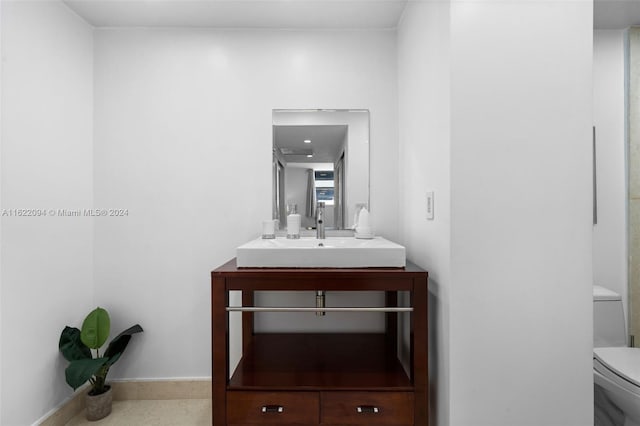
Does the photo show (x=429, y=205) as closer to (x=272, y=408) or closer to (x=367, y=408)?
(x=367, y=408)

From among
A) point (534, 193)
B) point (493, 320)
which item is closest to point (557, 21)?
point (534, 193)

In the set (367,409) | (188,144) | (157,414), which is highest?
(188,144)

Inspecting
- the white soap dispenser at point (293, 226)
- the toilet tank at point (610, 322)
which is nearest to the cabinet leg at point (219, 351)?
the white soap dispenser at point (293, 226)

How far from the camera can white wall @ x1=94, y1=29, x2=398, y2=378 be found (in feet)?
6.40

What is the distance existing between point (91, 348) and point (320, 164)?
64.7 inches

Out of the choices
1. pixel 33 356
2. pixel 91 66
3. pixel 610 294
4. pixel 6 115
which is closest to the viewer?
pixel 6 115

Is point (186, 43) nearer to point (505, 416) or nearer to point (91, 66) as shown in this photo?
point (91, 66)

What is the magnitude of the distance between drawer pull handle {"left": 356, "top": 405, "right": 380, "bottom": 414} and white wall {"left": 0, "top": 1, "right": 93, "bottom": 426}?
5.17 feet

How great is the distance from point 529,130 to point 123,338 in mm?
2229

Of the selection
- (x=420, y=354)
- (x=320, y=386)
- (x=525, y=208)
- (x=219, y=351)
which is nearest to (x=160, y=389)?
(x=219, y=351)

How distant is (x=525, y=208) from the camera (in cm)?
117

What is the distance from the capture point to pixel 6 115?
57.4 inches

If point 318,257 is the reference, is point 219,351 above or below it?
below

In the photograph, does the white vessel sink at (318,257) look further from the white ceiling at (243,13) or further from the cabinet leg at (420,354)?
the white ceiling at (243,13)
